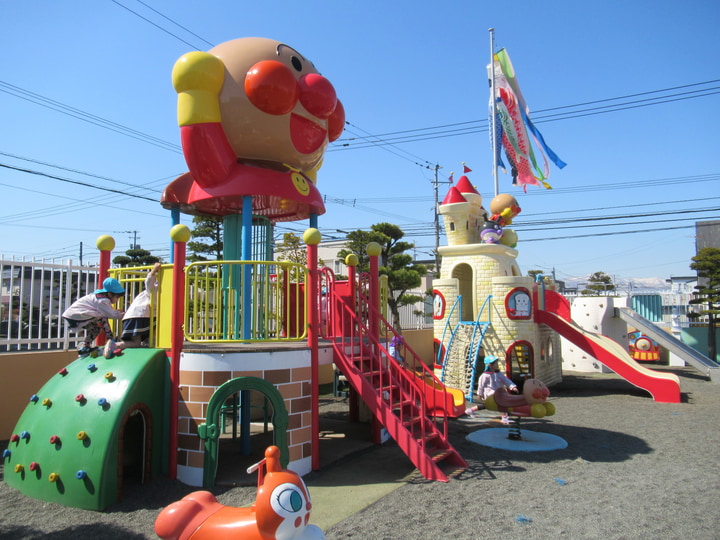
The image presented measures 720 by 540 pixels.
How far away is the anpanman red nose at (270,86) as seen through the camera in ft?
24.8

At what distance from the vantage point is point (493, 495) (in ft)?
21.0

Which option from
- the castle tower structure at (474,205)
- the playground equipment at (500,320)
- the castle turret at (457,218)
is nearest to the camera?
the playground equipment at (500,320)

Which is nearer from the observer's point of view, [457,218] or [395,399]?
[395,399]

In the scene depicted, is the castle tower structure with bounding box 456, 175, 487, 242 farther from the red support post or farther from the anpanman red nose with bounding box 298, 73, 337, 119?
the red support post

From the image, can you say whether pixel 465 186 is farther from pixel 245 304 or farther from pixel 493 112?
pixel 245 304

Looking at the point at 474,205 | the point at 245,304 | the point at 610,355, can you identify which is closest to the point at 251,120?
the point at 245,304

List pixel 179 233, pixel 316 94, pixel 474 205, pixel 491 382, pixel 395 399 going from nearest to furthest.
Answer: pixel 179 233, pixel 316 94, pixel 395 399, pixel 491 382, pixel 474 205

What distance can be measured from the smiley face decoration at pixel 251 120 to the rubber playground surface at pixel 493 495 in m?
4.26

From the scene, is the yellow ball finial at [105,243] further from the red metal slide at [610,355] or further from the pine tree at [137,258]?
the pine tree at [137,258]

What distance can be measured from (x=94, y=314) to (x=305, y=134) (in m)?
4.09

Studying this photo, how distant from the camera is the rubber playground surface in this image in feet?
17.5

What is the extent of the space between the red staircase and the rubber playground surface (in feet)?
1.00

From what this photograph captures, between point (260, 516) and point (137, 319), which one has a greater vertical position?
point (137, 319)

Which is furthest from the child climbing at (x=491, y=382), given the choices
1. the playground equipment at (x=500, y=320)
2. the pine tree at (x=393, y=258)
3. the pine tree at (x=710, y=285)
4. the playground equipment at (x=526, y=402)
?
the pine tree at (x=710, y=285)
